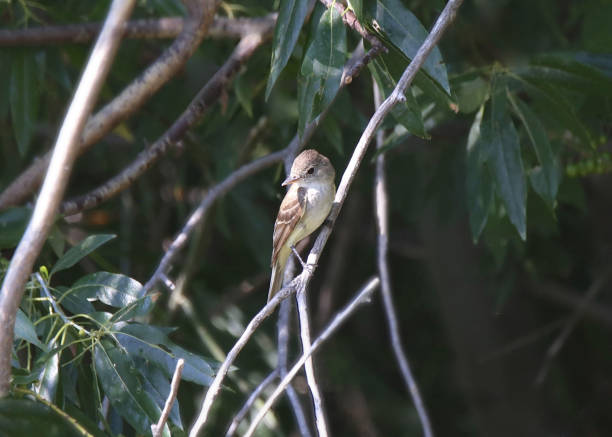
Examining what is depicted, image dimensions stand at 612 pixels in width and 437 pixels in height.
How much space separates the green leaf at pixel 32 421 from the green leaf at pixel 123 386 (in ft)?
1.00

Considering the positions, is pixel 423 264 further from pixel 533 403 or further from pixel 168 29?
pixel 168 29

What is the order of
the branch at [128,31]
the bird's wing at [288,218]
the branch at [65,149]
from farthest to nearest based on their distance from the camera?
the bird's wing at [288,218] < the branch at [128,31] < the branch at [65,149]

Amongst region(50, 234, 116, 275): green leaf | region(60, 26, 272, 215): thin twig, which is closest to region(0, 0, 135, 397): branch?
region(50, 234, 116, 275): green leaf

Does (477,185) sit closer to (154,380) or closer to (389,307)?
(389,307)

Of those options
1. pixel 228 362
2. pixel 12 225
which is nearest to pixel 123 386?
pixel 228 362

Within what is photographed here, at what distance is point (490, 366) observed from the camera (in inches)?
299

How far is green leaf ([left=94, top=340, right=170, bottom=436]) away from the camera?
325 cm

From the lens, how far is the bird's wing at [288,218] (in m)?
5.12

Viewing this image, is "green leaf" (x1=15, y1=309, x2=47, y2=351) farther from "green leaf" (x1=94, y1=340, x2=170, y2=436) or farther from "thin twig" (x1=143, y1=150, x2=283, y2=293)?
"thin twig" (x1=143, y1=150, x2=283, y2=293)

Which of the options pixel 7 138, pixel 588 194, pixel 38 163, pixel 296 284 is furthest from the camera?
pixel 588 194

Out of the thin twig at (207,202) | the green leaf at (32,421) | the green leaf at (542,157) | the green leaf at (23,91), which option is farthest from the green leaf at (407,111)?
the green leaf at (23,91)

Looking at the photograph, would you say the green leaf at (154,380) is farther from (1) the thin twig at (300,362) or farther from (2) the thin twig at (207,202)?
(2) the thin twig at (207,202)

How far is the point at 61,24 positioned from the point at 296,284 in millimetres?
2677

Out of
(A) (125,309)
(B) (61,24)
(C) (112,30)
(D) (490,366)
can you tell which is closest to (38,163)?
(B) (61,24)
